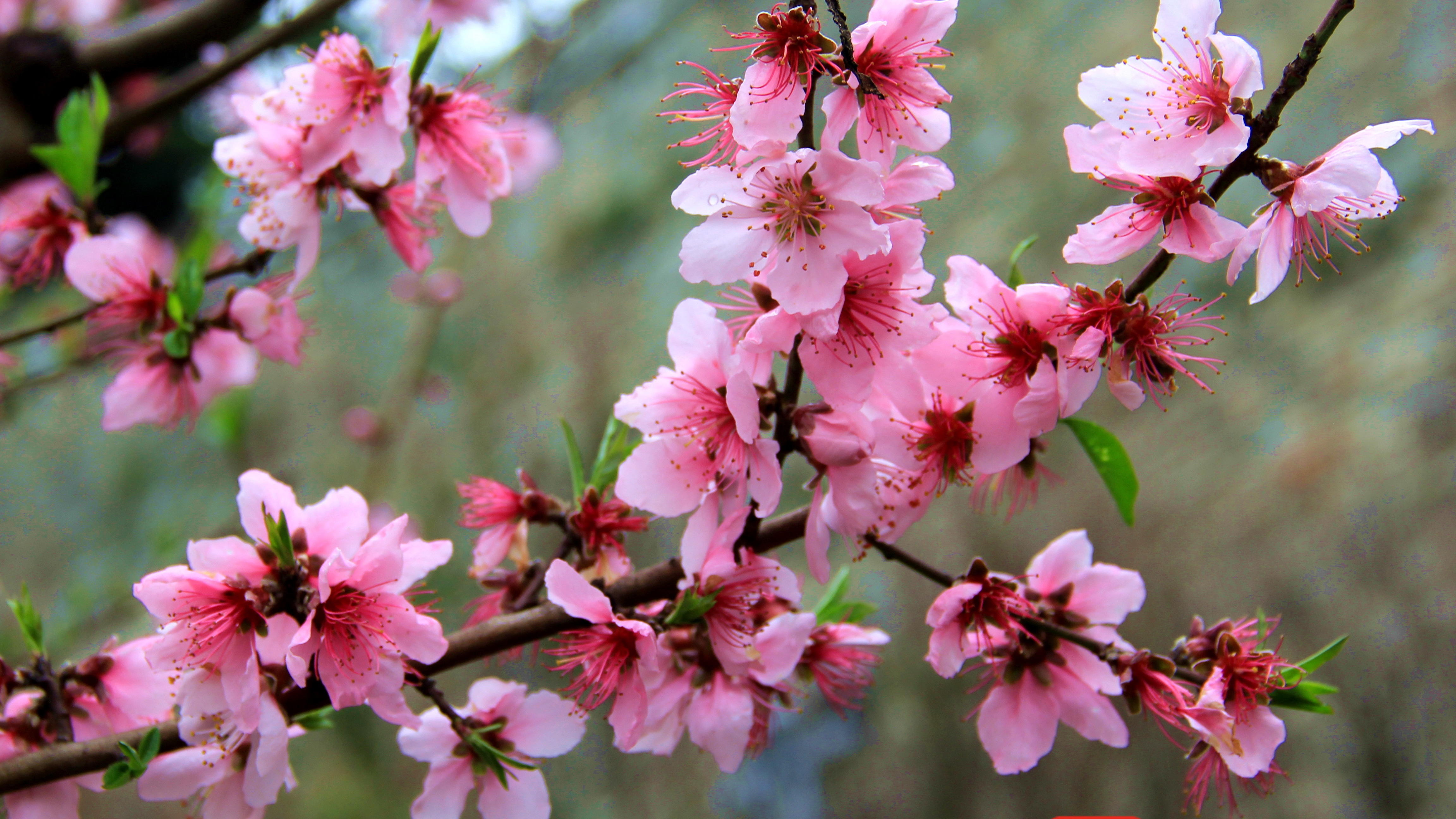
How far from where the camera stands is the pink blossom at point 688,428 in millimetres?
681

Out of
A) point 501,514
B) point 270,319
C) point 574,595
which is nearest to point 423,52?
point 270,319

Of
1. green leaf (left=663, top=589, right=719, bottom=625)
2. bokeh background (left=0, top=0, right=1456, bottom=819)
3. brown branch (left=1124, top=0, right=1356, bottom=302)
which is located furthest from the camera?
bokeh background (left=0, top=0, right=1456, bottom=819)

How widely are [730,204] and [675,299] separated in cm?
244

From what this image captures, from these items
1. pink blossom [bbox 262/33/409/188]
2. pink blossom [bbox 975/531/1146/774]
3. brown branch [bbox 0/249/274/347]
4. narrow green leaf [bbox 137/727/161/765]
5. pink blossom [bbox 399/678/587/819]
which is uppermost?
pink blossom [bbox 262/33/409/188]

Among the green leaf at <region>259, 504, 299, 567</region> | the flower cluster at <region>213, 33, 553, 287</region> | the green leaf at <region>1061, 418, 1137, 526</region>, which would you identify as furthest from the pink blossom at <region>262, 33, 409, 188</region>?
the green leaf at <region>1061, 418, 1137, 526</region>

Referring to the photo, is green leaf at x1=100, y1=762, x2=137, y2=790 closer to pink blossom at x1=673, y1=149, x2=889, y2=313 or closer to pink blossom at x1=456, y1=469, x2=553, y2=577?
pink blossom at x1=456, y1=469, x2=553, y2=577

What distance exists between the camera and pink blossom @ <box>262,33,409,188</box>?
851 mm

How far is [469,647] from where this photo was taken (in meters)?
0.69

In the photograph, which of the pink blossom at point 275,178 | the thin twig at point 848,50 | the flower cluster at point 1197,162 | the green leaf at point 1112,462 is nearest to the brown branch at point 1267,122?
the flower cluster at point 1197,162

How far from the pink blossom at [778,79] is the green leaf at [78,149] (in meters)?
0.82

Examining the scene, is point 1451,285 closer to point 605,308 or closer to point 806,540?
point 806,540

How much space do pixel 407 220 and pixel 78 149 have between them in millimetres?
372

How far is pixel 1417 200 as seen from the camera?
1886mm

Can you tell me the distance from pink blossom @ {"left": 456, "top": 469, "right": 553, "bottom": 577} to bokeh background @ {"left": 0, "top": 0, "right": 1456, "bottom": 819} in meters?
0.11
